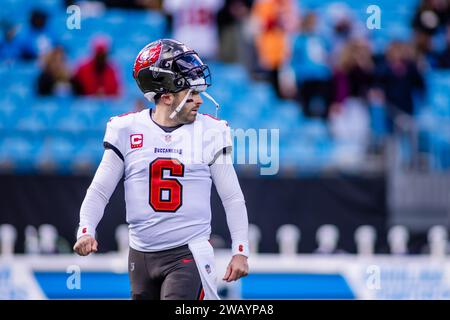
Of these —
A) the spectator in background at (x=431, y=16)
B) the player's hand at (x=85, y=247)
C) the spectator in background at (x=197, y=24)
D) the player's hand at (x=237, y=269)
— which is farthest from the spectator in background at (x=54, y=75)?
the player's hand at (x=237, y=269)

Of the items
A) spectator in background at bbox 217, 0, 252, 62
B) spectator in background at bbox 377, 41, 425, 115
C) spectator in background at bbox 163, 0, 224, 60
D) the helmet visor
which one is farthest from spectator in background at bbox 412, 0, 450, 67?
the helmet visor

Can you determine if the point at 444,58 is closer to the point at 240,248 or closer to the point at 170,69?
the point at 170,69

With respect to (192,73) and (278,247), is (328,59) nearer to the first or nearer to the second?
(278,247)

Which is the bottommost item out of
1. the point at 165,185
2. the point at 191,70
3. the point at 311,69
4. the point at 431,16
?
the point at 165,185

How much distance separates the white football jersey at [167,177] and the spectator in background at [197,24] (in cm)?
820

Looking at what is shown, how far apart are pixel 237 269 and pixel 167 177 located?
24.6 inches

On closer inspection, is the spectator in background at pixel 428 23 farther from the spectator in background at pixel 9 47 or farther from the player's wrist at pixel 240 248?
the player's wrist at pixel 240 248

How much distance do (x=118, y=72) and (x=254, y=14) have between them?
7.16 ft

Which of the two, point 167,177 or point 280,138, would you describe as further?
point 280,138

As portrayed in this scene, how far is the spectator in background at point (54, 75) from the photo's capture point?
508 inches

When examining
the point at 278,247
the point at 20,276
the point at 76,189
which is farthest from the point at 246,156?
the point at 20,276

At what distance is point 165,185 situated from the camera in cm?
569

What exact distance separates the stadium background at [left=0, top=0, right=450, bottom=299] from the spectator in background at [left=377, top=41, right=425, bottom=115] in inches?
0.8

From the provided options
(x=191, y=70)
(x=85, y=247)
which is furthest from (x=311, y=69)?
(x=85, y=247)
